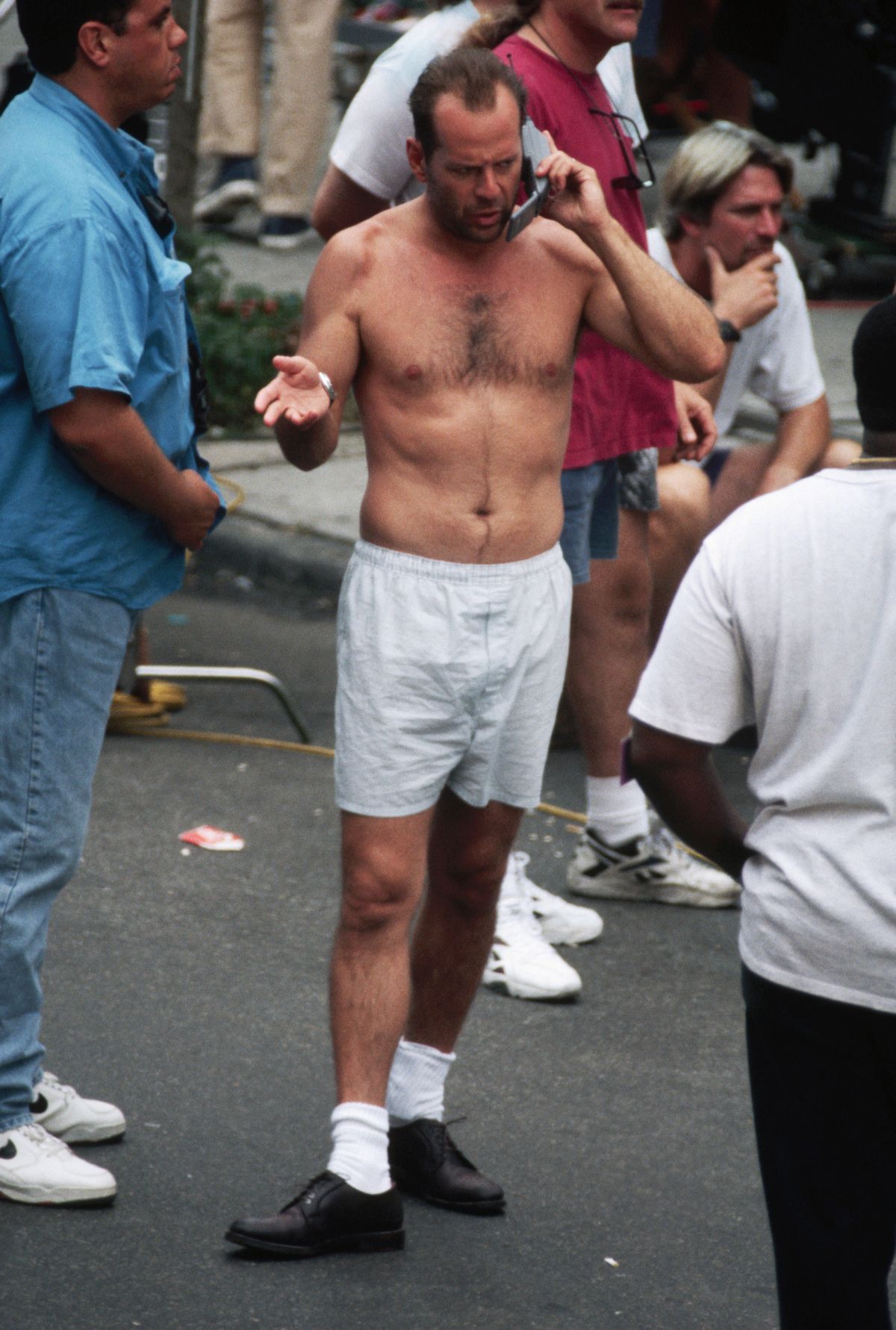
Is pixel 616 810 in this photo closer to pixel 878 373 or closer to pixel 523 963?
pixel 523 963

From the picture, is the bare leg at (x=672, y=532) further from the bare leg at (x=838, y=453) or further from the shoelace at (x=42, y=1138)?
the shoelace at (x=42, y=1138)

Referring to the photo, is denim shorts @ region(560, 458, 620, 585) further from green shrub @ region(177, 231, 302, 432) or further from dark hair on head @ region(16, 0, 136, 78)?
green shrub @ region(177, 231, 302, 432)

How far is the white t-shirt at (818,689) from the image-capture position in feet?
7.32

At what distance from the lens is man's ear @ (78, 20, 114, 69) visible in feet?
9.85

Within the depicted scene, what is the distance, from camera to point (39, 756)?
3.12 metres

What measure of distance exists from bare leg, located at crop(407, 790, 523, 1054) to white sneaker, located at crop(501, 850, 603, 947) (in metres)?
1.00

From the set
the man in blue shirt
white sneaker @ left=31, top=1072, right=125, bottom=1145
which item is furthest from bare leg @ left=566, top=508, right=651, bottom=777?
white sneaker @ left=31, top=1072, right=125, bottom=1145

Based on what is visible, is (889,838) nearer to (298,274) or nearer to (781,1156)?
(781,1156)


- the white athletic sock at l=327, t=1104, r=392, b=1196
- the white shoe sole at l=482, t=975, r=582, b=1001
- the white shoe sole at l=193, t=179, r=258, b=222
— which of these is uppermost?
the white athletic sock at l=327, t=1104, r=392, b=1196

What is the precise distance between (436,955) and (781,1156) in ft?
3.94

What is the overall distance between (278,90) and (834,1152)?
30.0 feet

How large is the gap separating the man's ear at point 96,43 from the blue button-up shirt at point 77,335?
0.07 meters

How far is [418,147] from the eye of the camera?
10.5ft

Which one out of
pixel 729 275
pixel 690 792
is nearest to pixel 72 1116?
pixel 690 792
